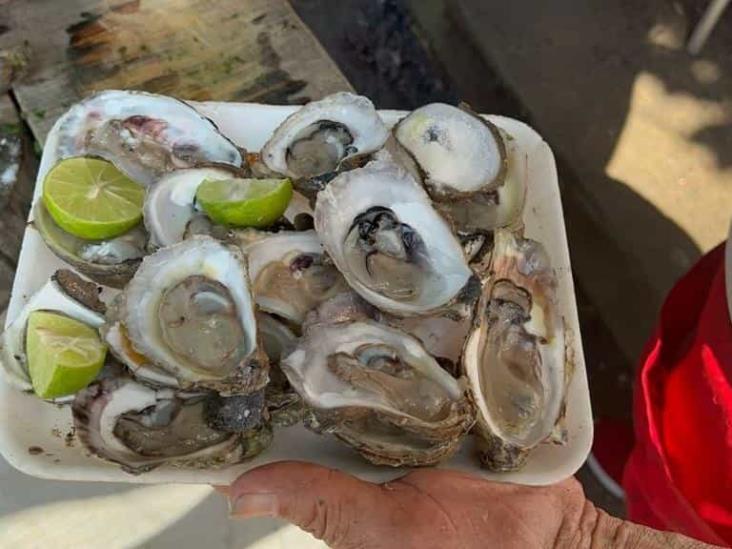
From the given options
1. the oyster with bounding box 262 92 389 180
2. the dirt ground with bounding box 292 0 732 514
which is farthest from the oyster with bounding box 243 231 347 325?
the dirt ground with bounding box 292 0 732 514

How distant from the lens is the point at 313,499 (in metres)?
0.89

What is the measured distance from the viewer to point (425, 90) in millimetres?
2236

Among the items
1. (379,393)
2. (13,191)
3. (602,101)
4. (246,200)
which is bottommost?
(602,101)

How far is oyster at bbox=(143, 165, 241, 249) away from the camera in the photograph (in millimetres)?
1004

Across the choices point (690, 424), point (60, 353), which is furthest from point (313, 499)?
point (690, 424)

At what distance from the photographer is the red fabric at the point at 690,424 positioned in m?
1.25

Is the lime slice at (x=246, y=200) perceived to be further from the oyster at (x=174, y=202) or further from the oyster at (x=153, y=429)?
the oyster at (x=153, y=429)

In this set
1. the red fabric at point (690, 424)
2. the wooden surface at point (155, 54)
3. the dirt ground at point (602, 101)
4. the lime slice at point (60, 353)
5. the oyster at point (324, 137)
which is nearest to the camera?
the lime slice at point (60, 353)

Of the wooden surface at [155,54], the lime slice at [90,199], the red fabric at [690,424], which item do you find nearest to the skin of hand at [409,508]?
the red fabric at [690,424]

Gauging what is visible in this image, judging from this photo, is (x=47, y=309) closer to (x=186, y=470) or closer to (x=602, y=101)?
(x=186, y=470)

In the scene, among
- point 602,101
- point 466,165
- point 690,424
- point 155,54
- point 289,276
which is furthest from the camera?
point 602,101

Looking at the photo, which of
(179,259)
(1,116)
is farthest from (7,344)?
(1,116)

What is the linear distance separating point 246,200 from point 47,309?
24 centimetres

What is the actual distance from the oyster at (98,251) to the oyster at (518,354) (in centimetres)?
39
